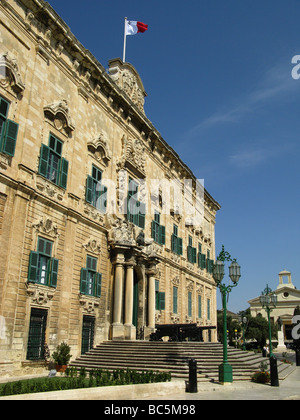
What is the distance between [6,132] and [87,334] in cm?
954

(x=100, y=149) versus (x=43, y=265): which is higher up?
(x=100, y=149)

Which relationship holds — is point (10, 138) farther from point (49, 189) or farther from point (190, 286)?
point (190, 286)

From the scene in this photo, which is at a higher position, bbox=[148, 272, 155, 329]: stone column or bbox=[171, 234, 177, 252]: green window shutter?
bbox=[171, 234, 177, 252]: green window shutter

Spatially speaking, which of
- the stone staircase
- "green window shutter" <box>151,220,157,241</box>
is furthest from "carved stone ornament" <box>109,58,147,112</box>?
the stone staircase

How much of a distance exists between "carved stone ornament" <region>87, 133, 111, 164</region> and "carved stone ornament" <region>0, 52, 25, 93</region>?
200 inches

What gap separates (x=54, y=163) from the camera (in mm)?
17078

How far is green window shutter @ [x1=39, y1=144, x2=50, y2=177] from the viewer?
15.9 meters

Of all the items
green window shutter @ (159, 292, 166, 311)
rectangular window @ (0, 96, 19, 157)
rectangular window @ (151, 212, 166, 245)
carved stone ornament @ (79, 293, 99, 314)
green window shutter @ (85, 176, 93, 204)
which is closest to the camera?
rectangular window @ (0, 96, 19, 157)

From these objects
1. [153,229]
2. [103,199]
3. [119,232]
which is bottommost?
[119,232]

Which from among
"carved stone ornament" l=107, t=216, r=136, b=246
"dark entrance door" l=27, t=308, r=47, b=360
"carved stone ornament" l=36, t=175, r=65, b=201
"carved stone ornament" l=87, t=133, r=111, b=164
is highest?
"carved stone ornament" l=87, t=133, r=111, b=164

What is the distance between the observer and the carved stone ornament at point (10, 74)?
1452 cm

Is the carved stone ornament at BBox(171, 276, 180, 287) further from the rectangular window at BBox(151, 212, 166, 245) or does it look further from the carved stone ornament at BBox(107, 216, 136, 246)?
the carved stone ornament at BBox(107, 216, 136, 246)

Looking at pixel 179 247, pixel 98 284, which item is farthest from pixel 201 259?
pixel 98 284
